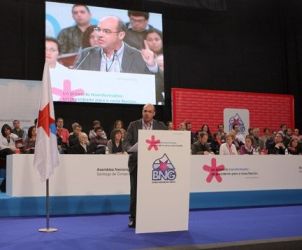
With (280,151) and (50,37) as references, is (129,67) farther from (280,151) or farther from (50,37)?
(280,151)

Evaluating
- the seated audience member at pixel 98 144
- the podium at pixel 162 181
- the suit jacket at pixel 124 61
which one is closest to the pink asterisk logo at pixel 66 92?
the suit jacket at pixel 124 61

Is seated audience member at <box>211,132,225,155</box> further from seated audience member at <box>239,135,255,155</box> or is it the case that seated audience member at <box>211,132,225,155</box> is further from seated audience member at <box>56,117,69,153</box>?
seated audience member at <box>56,117,69,153</box>

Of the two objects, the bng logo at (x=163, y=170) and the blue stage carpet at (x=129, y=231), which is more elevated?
the bng logo at (x=163, y=170)

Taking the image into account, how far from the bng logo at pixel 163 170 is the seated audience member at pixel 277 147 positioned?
4336 mm

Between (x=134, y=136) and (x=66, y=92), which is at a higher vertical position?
(x=66, y=92)

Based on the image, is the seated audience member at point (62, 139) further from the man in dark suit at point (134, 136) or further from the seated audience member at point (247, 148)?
the seated audience member at point (247, 148)

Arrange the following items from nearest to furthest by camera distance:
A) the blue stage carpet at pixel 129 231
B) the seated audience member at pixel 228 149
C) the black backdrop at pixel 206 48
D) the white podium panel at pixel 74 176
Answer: the blue stage carpet at pixel 129 231
the white podium panel at pixel 74 176
the seated audience member at pixel 228 149
the black backdrop at pixel 206 48

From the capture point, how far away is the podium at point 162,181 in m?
4.36

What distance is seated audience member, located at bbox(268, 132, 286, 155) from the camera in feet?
27.5

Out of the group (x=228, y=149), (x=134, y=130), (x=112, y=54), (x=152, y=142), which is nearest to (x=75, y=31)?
(x=112, y=54)

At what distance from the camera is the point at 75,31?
10.5 meters

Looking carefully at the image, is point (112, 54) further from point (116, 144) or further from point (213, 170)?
point (213, 170)

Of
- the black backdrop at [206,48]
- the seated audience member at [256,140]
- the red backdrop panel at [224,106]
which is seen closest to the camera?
the seated audience member at [256,140]

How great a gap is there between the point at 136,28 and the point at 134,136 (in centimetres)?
645
